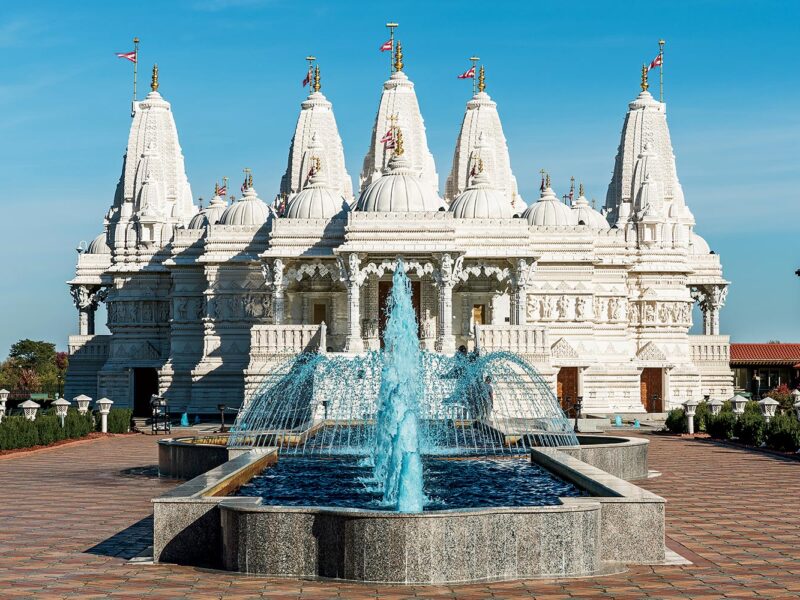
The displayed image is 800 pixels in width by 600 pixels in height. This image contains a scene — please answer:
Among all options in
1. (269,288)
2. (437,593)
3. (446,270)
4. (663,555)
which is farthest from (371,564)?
(269,288)

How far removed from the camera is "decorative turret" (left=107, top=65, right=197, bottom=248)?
194 feet

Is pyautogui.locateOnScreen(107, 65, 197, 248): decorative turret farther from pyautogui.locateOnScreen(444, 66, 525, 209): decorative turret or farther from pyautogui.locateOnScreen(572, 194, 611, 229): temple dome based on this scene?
pyautogui.locateOnScreen(572, 194, 611, 229): temple dome

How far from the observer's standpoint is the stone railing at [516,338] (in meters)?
45.6

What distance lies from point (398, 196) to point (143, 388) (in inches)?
653

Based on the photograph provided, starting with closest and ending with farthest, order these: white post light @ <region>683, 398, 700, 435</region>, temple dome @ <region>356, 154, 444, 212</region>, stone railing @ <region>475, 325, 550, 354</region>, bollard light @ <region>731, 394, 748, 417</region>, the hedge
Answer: the hedge < white post light @ <region>683, 398, 700, 435</region> < bollard light @ <region>731, 394, 748, 417</region> < stone railing @ <region>475, 325, 550, 354</region> < temple dome @ <region>356, 154, 444, 212</region>

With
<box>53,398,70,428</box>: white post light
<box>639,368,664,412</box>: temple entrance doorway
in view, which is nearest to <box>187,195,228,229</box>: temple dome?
<box>639,368,664,412</box>: temple entrance doorway

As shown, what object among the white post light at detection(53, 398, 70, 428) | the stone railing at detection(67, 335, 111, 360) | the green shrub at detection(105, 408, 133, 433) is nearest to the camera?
the white post light at detection(53, 398, 70, 428)

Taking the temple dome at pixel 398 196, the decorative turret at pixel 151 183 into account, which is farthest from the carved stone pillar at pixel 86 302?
the temple dome at pixel 398 196

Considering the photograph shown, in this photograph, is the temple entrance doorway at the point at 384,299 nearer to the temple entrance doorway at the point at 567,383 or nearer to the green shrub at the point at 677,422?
the temple entrance doorway at the point at 567,383

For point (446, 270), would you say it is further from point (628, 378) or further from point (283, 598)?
point (283, 598)

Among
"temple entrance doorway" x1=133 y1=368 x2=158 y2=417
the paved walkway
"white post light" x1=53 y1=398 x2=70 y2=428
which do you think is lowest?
the paved walkway

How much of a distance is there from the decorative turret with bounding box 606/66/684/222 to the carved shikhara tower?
0.10 meters

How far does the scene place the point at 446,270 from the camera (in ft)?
150

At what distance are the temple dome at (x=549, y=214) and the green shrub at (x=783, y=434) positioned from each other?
75.0 feet
